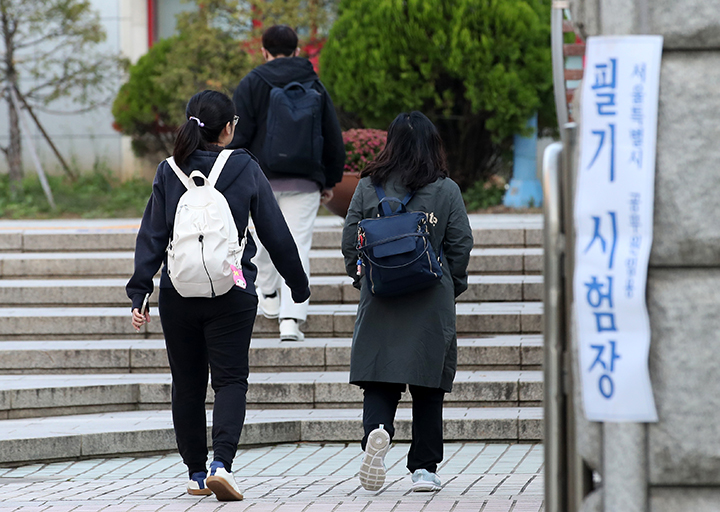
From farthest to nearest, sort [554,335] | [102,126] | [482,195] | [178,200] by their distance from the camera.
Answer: [102,126]
[482,195]
[178,200]
[554,335]

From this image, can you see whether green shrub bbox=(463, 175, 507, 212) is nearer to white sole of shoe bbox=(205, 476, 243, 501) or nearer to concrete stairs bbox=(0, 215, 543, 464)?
concrete stairs bbox=(0, 215, 543, 464)

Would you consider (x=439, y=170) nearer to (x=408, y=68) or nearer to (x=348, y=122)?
(x=408, y=68)

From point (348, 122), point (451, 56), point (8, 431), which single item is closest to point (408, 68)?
point (451, 56)

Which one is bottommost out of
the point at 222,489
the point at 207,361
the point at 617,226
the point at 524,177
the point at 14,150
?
the point at 222,489

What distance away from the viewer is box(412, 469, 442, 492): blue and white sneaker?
15.0ft

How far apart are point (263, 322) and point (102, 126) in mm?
11343

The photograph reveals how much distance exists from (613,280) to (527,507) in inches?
76.5

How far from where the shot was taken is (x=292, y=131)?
6633 mm

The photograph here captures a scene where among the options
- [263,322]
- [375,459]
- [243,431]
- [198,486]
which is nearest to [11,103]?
[263,322]

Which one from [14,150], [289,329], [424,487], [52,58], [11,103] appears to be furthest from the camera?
[52,58]

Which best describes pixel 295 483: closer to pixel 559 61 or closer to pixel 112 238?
pixel 559 61

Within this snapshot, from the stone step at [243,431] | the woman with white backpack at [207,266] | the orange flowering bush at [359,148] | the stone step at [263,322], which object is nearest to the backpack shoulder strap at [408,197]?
the woman with white backpack at [207,266]

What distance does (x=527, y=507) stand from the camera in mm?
4102

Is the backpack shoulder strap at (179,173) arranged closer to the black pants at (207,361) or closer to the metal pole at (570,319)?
the black pants at (207,361)
